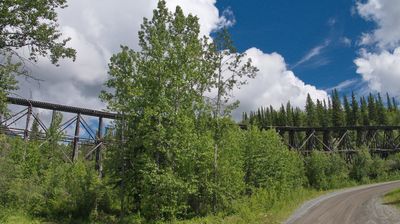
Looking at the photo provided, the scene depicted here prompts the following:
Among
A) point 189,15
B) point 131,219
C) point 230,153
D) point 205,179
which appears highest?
point 189,15

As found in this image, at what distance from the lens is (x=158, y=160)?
20.4m

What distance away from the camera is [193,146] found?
21.5 m

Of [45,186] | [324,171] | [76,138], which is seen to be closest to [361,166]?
[324,171]

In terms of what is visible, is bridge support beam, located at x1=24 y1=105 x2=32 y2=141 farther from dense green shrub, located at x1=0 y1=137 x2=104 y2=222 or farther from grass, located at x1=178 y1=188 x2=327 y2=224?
grass, located at x1=178 y1=188 x2=327 y2=224

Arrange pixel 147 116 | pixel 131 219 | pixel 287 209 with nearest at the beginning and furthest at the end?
1. pixel 147 116
2. pixel 131 219
3. pixel 287 209

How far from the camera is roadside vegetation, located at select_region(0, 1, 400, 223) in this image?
66.3 feet

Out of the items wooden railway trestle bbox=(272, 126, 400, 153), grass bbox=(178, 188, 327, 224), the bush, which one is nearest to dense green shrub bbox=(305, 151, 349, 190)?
the bush

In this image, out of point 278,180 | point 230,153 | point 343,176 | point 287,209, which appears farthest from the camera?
point 343,176

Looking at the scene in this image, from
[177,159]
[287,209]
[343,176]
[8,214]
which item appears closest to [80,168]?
[8,214]

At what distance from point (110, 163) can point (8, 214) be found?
7.06m

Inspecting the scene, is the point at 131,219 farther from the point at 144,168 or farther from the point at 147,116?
the point at 147,116

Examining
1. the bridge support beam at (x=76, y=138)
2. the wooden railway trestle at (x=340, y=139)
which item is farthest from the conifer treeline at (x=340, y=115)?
the bridge support beam at (x=76, y=138)

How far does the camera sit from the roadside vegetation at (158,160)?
20.2 meters

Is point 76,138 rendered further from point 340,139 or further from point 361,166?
point 340,139
